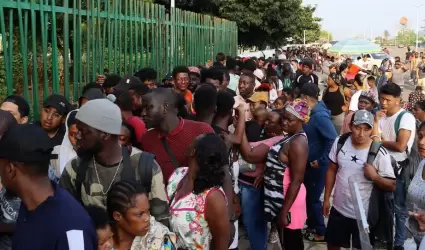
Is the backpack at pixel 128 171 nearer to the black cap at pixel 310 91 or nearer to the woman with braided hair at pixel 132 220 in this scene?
the woman with braided hair at pixel 132 220

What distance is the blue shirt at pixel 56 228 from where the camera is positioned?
2029 mm

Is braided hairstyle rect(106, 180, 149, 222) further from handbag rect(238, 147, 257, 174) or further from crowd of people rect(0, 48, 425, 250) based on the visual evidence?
handbag rect(238, 147, 257, 174)

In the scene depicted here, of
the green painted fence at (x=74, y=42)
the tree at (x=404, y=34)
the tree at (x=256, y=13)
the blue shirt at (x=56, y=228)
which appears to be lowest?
the blue shirt at (x=56, y=228)

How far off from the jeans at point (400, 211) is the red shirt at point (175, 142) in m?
2.45

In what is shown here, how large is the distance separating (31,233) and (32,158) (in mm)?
294

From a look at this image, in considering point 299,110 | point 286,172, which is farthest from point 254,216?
point 299,110

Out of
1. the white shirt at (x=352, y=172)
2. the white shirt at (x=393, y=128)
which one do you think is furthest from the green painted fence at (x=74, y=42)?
the white shirt at (x=393, y=128)

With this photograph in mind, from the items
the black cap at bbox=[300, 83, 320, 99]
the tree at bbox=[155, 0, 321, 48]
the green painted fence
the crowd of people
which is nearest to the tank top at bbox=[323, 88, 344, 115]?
the black cap at bbox=[300, 83, 320, 99]

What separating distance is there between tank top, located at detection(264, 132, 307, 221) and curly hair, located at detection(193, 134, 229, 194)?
1.35 metres

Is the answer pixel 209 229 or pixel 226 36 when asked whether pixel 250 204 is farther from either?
pixel 226 36

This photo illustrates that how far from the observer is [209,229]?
122 inches

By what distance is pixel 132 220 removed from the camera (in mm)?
2711

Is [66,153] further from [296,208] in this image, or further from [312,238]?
[312,238]

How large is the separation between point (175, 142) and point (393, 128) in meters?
2.72
